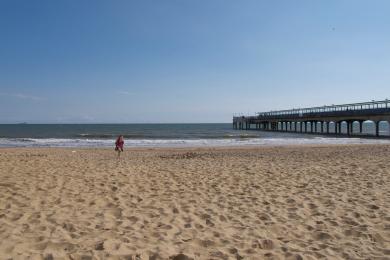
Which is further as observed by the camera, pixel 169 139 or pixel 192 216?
pixel 169 139

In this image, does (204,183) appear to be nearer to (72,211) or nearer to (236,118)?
(72,211)

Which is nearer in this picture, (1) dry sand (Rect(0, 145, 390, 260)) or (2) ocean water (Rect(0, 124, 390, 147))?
(1) dry sand (Rect(0, 145, 390, 260))

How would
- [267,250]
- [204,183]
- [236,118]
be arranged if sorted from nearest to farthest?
[267,250]
[204,183]
[236,118]

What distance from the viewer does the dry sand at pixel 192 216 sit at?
14.1ft

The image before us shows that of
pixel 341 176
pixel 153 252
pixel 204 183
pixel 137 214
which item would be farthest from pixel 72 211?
pixel 341 176

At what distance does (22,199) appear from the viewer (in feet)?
22.0

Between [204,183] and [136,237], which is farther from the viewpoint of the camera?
[204,183]

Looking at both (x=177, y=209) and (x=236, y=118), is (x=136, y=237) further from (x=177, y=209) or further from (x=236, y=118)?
(x=236, y=118)

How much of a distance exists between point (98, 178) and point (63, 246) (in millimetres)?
4677

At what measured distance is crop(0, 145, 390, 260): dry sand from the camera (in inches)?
170

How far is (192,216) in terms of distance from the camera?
5770 mm

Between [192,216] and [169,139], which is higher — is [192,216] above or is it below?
below

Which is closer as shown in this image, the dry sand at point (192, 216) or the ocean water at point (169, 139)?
the dry sand at point (192, 216)

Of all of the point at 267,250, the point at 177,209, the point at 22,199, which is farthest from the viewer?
the point at 22,199
